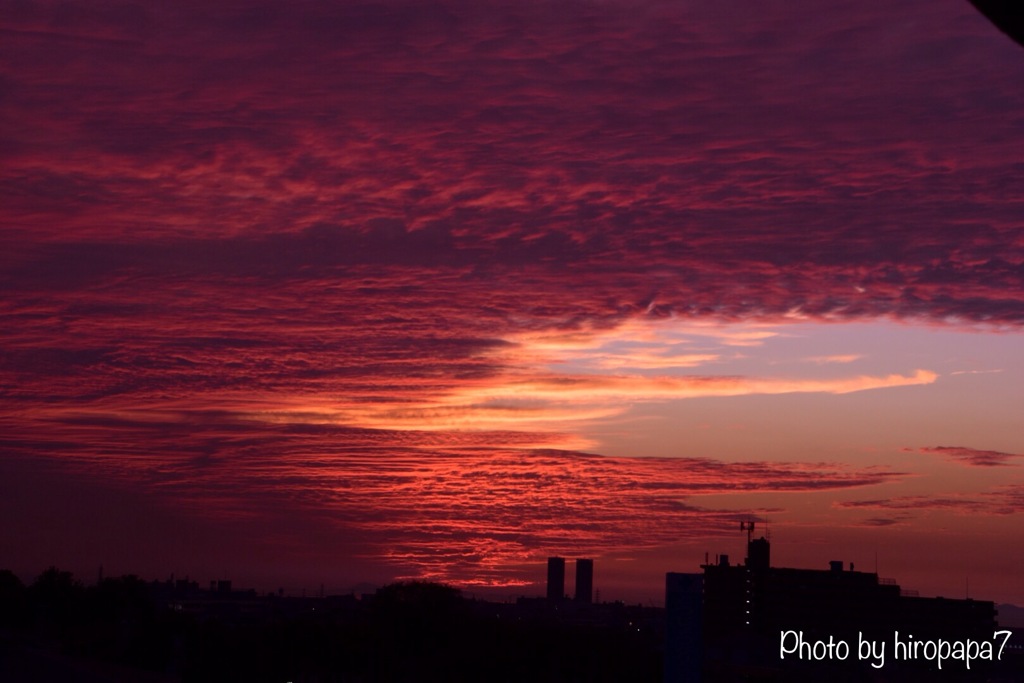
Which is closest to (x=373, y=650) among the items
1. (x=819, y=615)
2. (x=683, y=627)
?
(x=683, y=627)

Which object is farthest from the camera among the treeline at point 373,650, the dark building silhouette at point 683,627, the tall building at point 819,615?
the tall building at point 819,615

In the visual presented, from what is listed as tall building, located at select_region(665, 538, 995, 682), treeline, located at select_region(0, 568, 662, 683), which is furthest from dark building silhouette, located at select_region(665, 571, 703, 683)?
tall building, located at select_region(665, 538, 995, 682)

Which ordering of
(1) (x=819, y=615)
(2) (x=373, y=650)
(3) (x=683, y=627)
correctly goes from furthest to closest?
(1) (x=819, y=615) → (2) (x=373, y=650) → (3) (x=683, y=627)

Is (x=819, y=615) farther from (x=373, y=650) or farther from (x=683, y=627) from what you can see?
(x=683, y=627)

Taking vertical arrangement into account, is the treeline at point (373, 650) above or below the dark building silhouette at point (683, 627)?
below

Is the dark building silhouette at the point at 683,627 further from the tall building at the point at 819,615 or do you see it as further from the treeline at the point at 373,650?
the tall building at the point at 819,615

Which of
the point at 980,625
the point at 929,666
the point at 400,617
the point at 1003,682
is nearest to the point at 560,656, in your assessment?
the point at 400,617

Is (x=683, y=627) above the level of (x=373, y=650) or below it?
above

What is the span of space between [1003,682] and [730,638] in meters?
28.7

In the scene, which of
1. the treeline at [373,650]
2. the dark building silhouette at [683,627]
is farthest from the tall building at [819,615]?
the dark building silhouette at [683,627]

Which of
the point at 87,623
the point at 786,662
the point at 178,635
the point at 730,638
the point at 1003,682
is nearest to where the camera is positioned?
the point at 178,635

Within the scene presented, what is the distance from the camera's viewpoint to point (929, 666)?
103000 mm

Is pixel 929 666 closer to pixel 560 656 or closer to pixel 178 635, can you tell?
pixel 560 656

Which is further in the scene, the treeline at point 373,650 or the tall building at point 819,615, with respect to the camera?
the tall building at point 819,615
